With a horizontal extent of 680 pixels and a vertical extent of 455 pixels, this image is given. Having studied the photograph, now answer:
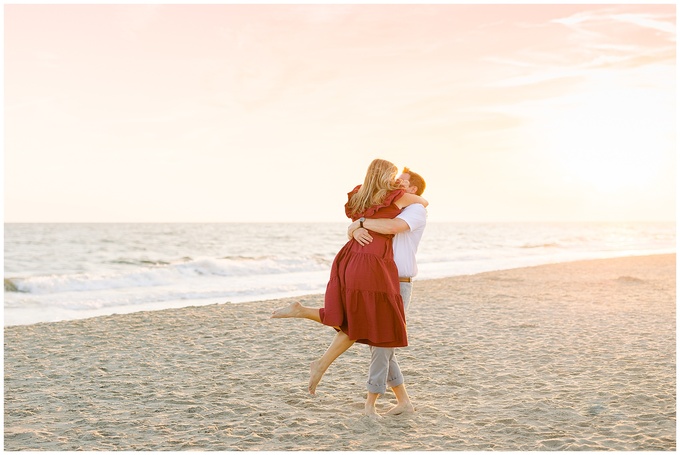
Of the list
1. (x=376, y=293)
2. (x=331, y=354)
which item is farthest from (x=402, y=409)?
(x=376, y=293)

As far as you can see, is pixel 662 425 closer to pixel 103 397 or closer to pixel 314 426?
pixel 314 426

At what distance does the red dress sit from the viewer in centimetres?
451

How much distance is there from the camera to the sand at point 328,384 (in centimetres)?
440

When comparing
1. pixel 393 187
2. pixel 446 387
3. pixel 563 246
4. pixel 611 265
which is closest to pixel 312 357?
pixel 446 387

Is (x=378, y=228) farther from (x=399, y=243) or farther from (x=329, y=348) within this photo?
(x=329, y=348)

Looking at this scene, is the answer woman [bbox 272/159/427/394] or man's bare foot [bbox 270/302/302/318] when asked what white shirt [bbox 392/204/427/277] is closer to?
woman [bbox 272/159/427/394]

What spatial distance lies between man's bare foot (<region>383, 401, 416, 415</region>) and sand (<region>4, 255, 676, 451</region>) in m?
0.06

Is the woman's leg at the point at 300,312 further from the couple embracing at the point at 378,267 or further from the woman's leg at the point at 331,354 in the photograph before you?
the woman's leg at the point at 331,354

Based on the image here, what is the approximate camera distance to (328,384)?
18.9 feet

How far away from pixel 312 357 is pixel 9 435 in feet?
10.2

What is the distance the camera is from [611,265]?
20.5m

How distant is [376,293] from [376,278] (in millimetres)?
106

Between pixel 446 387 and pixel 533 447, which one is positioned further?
pixel 446 387

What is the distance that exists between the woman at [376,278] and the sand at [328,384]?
2.26 ft
